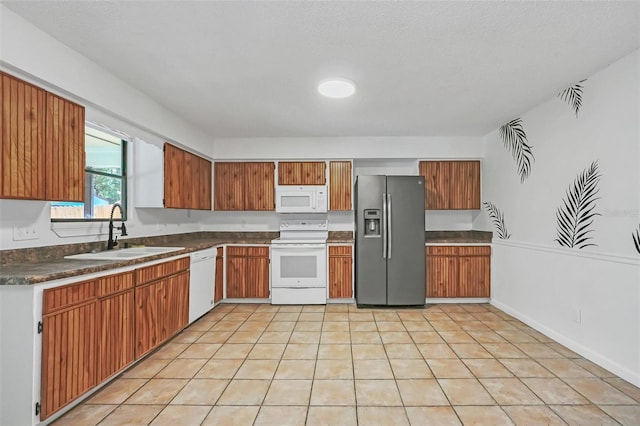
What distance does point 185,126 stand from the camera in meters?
3.77

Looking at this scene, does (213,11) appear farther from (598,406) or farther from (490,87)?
(598,406)

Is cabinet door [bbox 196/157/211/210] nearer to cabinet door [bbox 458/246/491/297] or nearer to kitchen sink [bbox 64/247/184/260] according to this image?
kitchen sink [bbox 64/247/184/260]

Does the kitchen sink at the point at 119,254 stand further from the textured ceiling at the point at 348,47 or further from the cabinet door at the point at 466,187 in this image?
the cabinet door at the point at 466,187

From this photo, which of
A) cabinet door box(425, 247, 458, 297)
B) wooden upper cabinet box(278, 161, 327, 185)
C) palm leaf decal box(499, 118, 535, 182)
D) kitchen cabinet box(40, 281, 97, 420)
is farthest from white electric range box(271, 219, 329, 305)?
palm leaf decal box(499, 118, 535, 182)

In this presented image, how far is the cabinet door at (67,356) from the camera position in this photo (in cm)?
173

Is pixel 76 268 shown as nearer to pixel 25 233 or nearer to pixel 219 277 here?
pixel 25 233

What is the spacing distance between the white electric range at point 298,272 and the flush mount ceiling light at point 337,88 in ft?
6.82

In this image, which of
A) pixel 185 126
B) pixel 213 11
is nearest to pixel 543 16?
pixel 213 11

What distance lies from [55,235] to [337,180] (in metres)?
3.24

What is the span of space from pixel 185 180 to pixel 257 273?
153 cm

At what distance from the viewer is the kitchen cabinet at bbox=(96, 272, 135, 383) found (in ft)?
6.85

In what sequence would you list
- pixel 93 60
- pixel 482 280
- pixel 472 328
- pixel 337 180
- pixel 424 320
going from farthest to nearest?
pixel 337 180
pixel 482 280
pixel 424 320
pixel 472 328
pixel 93 60

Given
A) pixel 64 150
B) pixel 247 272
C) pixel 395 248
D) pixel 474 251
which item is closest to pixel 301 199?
pixel 247 272

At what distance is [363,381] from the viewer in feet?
7.55
